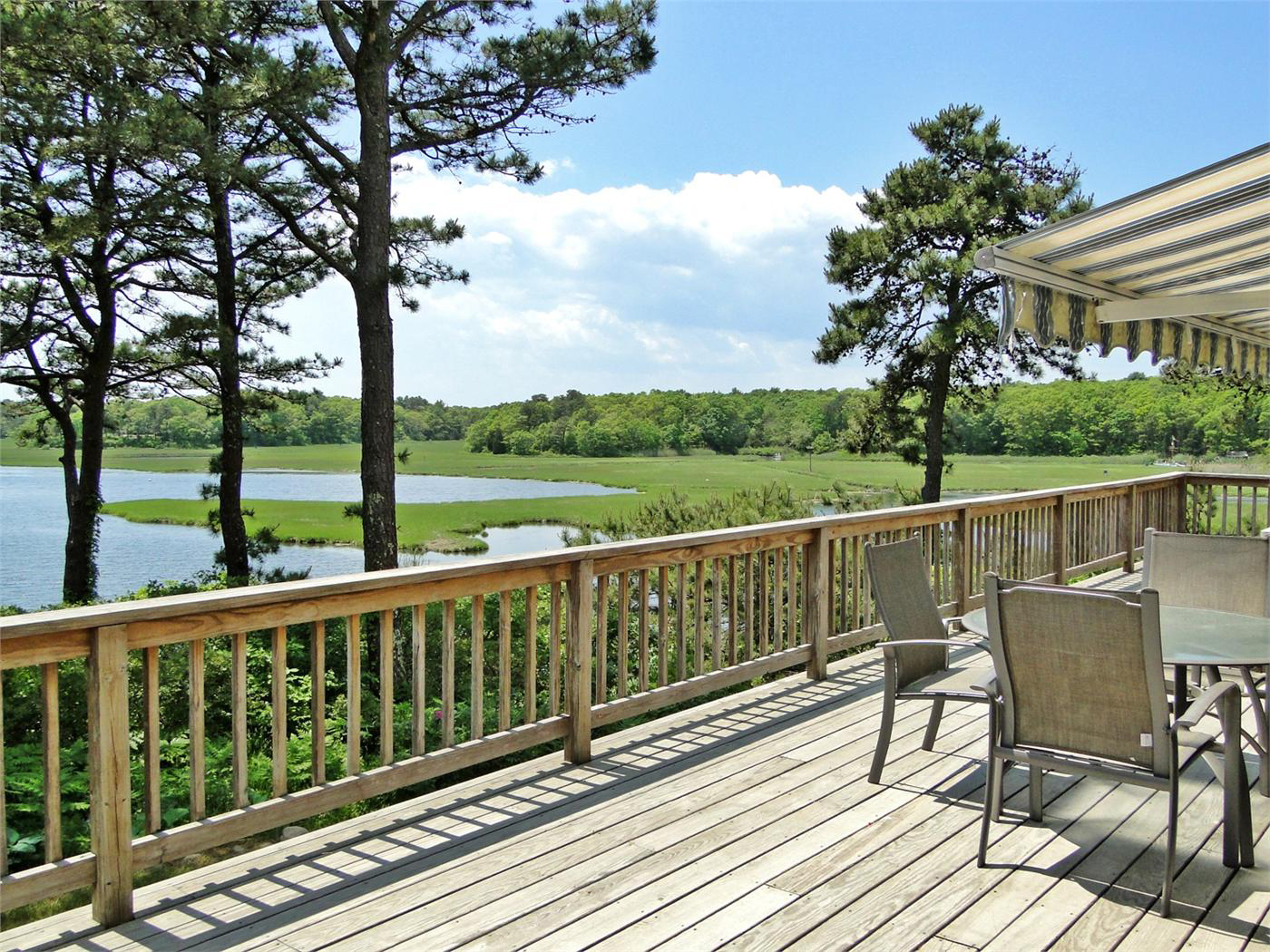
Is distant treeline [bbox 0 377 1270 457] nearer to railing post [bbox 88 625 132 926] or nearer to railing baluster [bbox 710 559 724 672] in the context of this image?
railing baluster [bbox 710 559 724 672]

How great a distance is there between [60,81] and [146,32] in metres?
1.92

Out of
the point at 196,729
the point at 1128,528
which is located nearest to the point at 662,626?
the point at 196,729

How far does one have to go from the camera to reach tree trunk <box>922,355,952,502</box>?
71.6 feet

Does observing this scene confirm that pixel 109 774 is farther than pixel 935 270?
No

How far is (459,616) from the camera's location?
1553cm

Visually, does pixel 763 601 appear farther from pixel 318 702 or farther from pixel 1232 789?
pixel 318 702

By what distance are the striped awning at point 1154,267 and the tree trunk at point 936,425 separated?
16.6m

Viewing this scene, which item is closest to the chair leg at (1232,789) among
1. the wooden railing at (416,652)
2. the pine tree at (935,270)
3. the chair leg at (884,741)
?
the chair leg at (884,741)

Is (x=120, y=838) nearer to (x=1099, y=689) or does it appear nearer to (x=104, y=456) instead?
(x=1099, y=689)

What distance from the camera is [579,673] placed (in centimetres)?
382

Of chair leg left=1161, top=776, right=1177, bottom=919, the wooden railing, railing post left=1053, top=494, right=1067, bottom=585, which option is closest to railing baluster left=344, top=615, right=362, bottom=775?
the wooden railing

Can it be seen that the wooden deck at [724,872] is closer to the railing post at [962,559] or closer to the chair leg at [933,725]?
the chair leg at [933,725]

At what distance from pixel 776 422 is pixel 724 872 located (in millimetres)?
23521

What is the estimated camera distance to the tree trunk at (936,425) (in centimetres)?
2183
